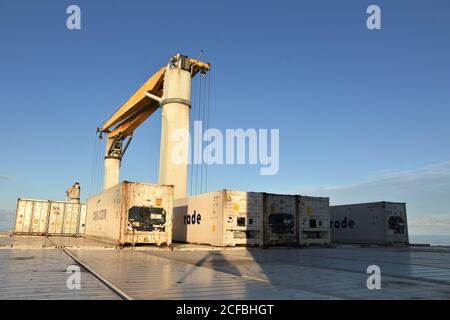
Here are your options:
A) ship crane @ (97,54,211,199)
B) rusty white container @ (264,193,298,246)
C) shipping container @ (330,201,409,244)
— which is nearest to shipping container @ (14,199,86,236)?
ship crane @ (97,54,211,199)

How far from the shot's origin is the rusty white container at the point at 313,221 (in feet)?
69.9

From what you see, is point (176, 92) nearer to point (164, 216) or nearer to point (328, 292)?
point (164, 216)

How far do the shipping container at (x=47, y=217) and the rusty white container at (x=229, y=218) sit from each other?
15.4 m

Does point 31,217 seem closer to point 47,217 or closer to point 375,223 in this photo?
point 47,217

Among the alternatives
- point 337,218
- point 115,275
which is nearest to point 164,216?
point 115,275

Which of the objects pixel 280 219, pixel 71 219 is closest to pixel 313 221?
pixel 280 219

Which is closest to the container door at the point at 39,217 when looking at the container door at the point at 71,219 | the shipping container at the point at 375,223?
the container door at the point at 71,219

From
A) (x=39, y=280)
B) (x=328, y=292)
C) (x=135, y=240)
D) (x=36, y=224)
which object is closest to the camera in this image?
(x=328, y=292)

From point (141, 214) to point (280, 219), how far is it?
7853 millimetres

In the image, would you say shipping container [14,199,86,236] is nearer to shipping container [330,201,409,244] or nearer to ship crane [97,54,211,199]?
ship crane [97,54,211,199]
